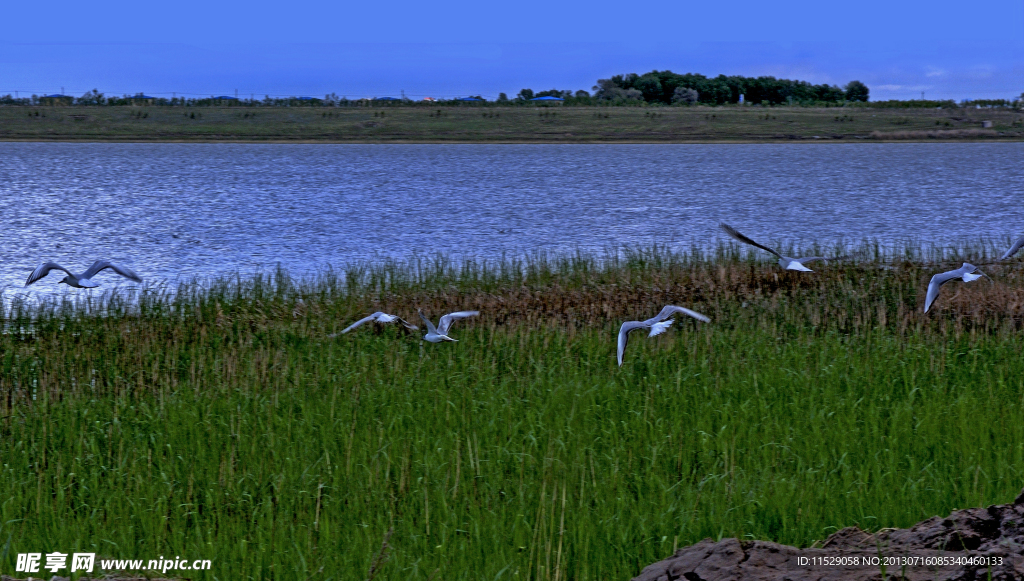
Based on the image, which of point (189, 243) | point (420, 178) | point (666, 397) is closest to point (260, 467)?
point (666, 397)

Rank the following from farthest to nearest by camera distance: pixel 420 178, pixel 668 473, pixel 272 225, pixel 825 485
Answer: pixel 420 178, pixel 272 225, pixel 668 473, pixel 825 485

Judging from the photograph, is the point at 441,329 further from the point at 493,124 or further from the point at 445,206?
the point at 493,124

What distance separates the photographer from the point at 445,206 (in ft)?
134

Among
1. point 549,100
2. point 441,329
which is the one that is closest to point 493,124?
point 549,100

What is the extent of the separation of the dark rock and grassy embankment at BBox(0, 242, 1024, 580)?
642mm

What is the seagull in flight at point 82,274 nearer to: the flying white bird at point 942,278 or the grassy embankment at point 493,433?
the grassy embankment at point 493,433

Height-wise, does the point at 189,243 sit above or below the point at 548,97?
below

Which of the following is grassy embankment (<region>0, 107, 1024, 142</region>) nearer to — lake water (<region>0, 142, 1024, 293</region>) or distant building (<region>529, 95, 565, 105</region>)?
lake water (<region>0, 142, 1024, 293</region>)

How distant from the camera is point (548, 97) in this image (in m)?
125

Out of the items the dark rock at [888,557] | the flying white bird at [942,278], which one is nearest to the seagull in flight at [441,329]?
the flying white bird at [942,278]

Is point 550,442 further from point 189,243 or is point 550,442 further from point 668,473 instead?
point 189,243

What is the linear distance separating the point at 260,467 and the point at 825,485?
353cm

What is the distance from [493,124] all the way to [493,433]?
8696 centimetres

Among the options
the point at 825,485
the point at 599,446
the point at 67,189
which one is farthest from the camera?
the point at 67,189
